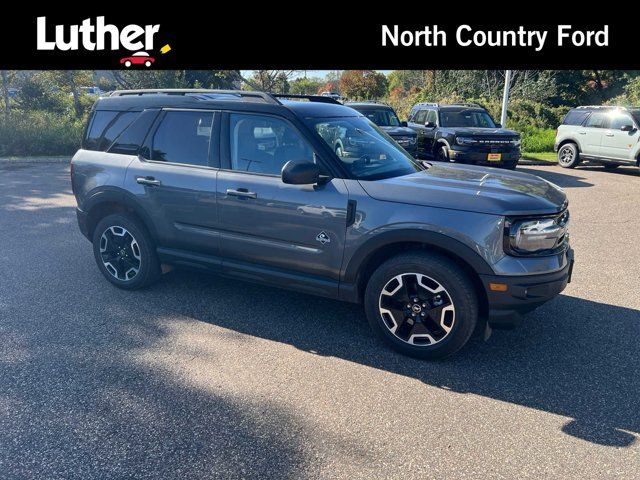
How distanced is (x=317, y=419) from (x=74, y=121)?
19.2 meters

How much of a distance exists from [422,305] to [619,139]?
1249 cm

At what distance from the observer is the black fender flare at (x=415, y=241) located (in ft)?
11.7

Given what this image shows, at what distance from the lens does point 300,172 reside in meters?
3.84

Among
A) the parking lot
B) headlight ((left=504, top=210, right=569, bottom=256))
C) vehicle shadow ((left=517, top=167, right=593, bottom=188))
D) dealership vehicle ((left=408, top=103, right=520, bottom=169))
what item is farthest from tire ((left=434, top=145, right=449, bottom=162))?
headlight ((left=504, top=210, right=569, bottom=256))

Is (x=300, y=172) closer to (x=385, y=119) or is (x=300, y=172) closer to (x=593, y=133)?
(x=385, y=119)

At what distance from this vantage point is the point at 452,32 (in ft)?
63.6

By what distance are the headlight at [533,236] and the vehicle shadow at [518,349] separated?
33.5 inches

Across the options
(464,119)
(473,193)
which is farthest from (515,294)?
(464,119)

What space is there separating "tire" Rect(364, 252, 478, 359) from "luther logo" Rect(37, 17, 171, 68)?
41.8 feet

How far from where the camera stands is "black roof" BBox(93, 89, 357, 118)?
4387mm

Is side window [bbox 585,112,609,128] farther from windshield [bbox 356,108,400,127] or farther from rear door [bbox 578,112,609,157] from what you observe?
windshield [bbox 356,108,400,127]

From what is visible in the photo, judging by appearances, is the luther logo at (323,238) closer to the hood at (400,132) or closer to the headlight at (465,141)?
the hood at (400,132)

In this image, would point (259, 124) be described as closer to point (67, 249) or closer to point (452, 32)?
point (67, 249)

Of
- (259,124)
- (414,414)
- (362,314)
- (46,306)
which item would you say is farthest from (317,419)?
(46,306)
